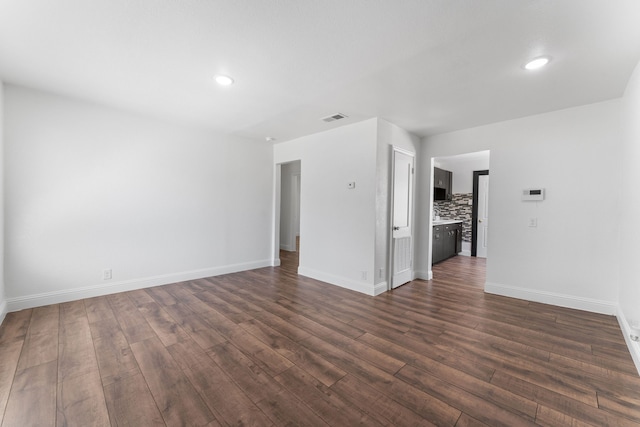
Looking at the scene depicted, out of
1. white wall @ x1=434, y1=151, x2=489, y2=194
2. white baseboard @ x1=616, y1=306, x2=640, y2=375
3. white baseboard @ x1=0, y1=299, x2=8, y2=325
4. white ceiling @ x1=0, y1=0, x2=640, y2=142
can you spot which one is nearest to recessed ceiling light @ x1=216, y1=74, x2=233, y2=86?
white ceiling @ x1=0, y1=0, x2=640, y2=142

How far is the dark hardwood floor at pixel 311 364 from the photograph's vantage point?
154cm

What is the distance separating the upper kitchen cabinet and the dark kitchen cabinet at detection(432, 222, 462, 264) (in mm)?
829

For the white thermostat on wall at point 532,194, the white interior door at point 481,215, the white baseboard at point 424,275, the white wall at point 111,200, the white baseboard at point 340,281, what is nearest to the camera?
the white wall at point 111,200

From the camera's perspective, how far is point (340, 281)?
4.07 metres

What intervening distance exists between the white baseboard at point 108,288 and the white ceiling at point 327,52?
2.39 metres

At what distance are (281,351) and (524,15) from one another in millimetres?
2963

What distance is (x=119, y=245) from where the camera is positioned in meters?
3.62

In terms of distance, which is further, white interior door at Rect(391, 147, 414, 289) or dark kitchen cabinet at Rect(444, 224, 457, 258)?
dark kitchen cabinet at Rect(444, 224, 457, 258)

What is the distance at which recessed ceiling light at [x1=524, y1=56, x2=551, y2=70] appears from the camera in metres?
2.15

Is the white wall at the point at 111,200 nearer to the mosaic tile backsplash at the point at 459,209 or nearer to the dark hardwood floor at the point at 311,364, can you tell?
the dark hardwood floor at the point at 311,364

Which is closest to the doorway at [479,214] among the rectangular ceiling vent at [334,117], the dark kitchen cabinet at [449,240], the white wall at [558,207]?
the dark kitchen cabinet at [449,240]

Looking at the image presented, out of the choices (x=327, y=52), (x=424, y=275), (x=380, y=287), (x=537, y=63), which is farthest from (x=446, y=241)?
(x=327, y=52)

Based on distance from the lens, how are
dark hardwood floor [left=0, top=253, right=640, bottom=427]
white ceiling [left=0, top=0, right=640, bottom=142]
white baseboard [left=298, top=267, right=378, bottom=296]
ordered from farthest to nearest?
white baseboard [left=298, top=267, right=378, bottom=296]
white ceiling [left=0, top=0, right=640, bottom=142]
dark hardwood floor [left=0, top=253, right=640, bottom=427]

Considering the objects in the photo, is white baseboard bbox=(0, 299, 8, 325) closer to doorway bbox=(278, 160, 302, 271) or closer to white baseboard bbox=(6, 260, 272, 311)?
white baseboard bbox=(6, 260, 272, 311)
